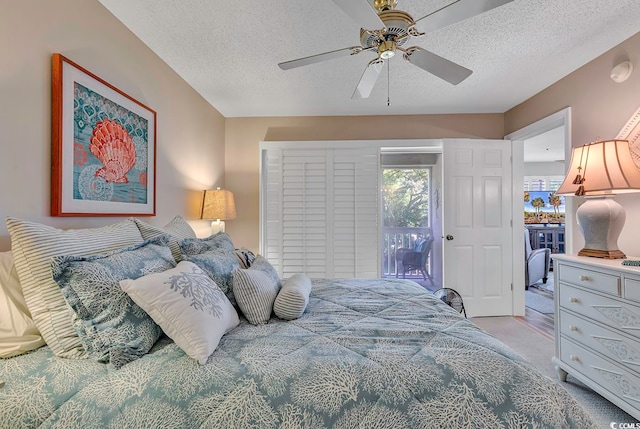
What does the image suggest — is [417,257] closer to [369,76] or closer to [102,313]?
[369,76]

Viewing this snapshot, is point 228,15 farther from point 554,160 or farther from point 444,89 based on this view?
point 554,160

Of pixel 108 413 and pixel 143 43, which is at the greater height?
pixel 143 43

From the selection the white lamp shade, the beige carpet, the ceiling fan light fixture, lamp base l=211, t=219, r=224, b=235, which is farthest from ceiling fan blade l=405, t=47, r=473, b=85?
lamp base l=211, t=219, r=224, b=235

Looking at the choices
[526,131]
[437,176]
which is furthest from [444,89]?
[437,176]

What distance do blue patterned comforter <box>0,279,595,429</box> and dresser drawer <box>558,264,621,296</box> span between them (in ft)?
3.97

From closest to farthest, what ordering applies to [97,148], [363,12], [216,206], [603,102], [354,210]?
1. [363,12]
2. [97,148]
3. [603,102]
4. [216,206]
5. [354,210]

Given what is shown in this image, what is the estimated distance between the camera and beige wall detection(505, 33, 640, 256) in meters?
2.05

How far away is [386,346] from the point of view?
112cm

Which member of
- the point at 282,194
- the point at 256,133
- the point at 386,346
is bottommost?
the point at 386,346

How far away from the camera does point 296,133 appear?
12.3ft

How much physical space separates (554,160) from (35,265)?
8.78m

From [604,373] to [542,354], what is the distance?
837mm

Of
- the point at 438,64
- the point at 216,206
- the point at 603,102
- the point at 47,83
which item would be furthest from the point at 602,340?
the point at 47,83

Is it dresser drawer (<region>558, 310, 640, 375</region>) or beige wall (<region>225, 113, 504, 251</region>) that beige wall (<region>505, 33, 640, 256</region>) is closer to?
dresser drawer (<region>558, 310, 640, 375</region>)
